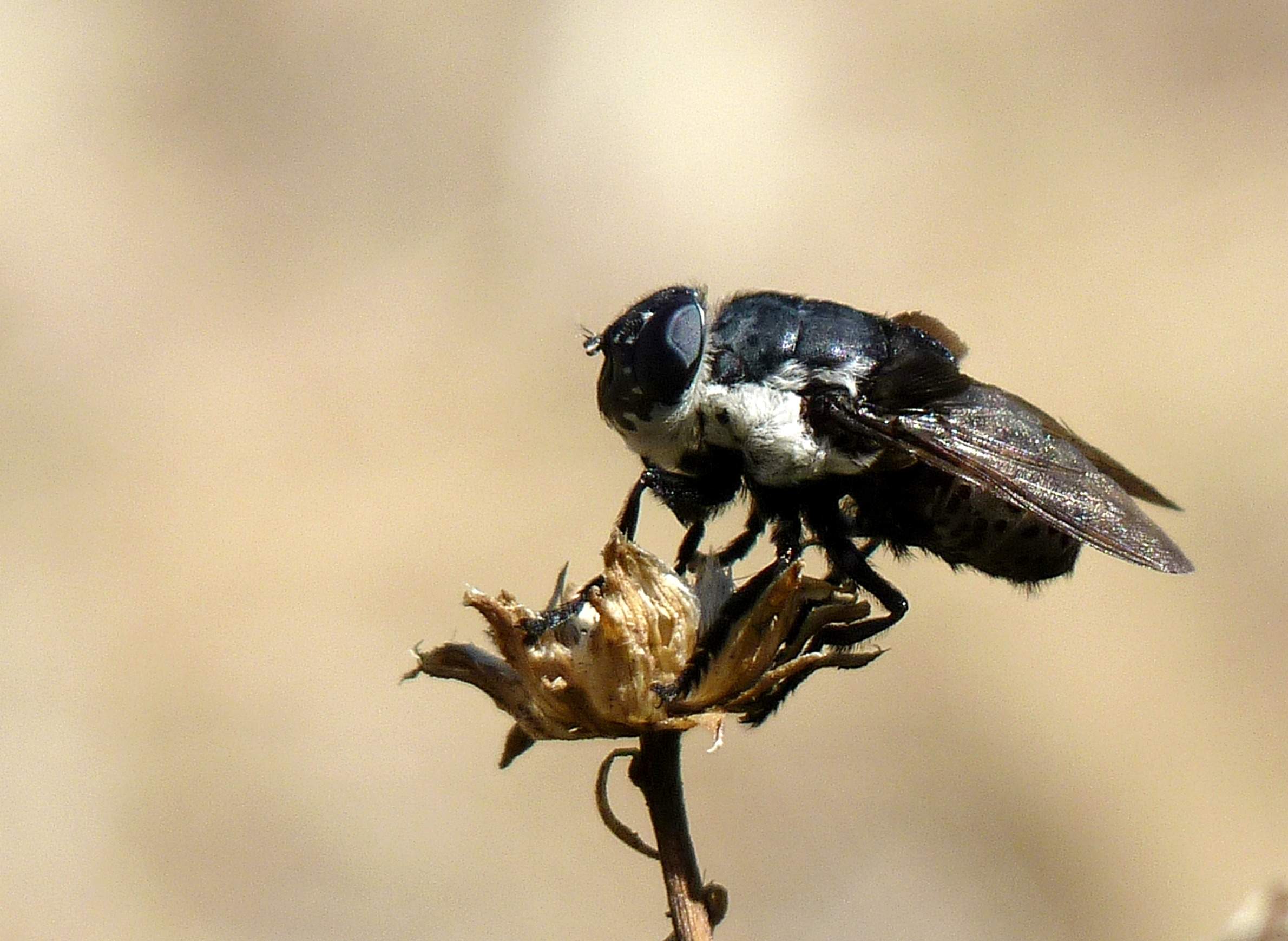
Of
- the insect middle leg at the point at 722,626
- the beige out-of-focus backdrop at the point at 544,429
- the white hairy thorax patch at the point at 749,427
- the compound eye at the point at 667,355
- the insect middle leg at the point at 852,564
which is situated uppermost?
the compound eye at the point at 667,355

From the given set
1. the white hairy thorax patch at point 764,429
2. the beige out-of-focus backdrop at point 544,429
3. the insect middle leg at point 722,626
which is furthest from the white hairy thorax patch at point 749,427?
the beige out-of-focus backdrop at point 544,429

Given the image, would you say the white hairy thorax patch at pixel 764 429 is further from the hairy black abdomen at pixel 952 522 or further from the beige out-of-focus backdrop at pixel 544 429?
the beige out-of-focus backdrop at pixel 544 429

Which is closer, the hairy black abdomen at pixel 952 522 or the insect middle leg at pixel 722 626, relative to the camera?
the insect middle leg at pixel 722 626

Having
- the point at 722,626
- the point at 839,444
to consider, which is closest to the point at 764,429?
the point at 839,444

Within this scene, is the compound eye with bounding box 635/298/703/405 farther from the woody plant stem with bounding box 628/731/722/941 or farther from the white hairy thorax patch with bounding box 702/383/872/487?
the woody plant stem with bounding box 628/731/722/941

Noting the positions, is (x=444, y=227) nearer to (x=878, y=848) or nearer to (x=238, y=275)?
(x=238, y=275)
